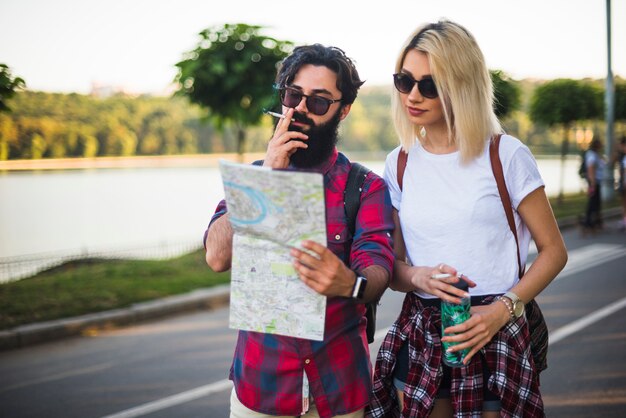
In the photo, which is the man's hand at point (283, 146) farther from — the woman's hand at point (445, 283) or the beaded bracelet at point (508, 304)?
the beaded bracelet at point (508, 304)

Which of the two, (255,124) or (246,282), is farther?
(255,124)

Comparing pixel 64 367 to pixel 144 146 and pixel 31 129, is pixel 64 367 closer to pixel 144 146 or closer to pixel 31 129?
pixel 31 129

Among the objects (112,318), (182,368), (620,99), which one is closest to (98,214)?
(112,318)

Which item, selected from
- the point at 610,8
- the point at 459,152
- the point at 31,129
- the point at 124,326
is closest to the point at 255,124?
the point at 31,129

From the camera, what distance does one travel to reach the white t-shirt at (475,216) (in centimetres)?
197

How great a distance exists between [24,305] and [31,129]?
5103 millimetres

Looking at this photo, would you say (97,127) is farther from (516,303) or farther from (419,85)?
(516,303)

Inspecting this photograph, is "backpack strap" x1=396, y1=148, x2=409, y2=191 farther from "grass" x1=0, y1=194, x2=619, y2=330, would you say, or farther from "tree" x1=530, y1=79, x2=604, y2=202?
"tree" x1=530, y1=79, x2=604, y2=202

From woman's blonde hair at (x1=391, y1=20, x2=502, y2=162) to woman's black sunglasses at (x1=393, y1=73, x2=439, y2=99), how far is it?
3cm

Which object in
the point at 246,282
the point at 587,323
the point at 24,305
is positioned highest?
the point at 246,282

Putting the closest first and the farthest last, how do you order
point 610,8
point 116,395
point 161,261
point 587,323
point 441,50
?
point 441,50 → point 116,395 → point 587,323 → point 161,261 → point 610,8

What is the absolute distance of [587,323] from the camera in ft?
22.1

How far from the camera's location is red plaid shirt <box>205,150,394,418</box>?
1865 millimetres

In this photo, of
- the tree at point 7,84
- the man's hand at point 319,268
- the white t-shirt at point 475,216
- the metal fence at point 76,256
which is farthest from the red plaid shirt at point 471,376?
the metal fence at point 76,256
